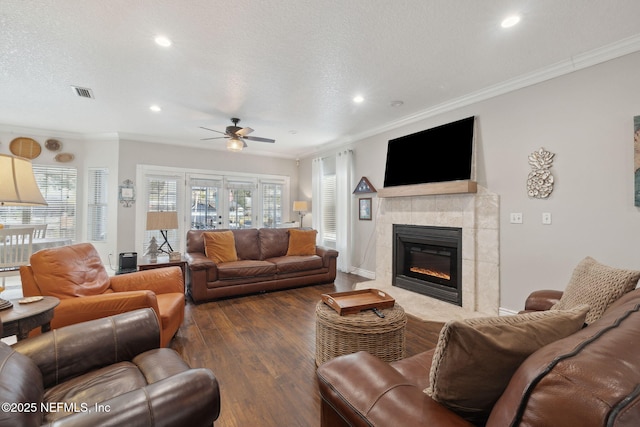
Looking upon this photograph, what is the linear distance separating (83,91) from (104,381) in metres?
3.81

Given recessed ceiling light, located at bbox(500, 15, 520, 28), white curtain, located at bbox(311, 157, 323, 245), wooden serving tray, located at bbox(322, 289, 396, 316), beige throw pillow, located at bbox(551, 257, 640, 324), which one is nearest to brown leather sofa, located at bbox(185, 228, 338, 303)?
white curtain, located at bbox(311, 157, 323, 245)

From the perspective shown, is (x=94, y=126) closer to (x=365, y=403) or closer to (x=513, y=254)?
(x=365, y=403)

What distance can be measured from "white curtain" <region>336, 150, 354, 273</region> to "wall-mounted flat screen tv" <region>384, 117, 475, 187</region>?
104 cm

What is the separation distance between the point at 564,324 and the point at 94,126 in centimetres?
673

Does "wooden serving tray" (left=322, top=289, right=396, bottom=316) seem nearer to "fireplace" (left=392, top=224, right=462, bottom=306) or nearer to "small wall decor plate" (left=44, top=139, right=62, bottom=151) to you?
"fireplace" (left=392, top=224, right=462, bottom=306)

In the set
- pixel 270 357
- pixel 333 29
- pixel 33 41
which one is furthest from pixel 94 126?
pixel 270 357

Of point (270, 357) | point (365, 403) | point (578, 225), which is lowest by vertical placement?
point (270, 357)

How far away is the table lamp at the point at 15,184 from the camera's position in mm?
1548

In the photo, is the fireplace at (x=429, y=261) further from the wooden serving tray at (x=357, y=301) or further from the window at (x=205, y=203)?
the window at (x=205, y=203)

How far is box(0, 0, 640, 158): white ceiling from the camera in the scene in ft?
6.91

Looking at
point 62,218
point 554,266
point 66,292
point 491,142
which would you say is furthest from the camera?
point 62,218

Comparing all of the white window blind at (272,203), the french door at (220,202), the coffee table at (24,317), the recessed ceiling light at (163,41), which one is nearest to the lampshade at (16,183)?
the coffee table at (24,317)

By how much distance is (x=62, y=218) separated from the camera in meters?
5.48

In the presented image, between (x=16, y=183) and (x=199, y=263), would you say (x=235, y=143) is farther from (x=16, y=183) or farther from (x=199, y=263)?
(x=16, y=183)
